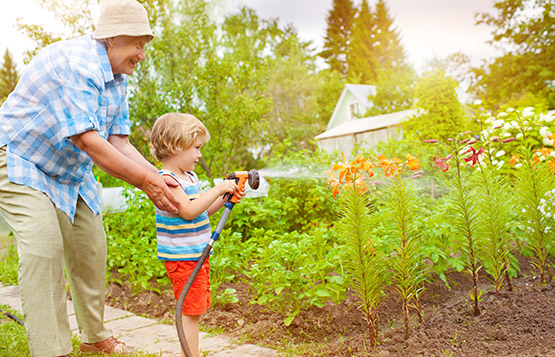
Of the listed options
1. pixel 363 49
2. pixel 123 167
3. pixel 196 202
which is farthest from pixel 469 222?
pixel 363 49

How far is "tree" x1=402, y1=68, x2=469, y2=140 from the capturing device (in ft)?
25.7

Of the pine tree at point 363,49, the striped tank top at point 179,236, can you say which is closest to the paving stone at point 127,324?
the striped tank top at point 179,236

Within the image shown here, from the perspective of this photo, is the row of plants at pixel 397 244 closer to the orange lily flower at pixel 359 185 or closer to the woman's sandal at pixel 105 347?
the orange lily flower at pixel 359 185

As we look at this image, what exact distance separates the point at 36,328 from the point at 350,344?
4.89 feet

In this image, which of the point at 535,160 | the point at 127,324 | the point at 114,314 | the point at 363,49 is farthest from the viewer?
the point at 363,49

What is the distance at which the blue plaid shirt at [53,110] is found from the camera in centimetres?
194

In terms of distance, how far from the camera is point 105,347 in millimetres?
2504

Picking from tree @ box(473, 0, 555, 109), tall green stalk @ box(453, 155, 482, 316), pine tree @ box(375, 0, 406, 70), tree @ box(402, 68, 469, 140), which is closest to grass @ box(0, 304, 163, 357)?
tall green stalk @ box(453, 155, 482, 316)

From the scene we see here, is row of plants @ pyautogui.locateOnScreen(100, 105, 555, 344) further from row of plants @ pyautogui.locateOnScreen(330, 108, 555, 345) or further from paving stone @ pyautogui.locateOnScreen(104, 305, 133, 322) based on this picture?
paving stone @ pyautogui.locateOnScreen(104, 305, 133, 322)

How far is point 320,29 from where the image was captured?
40.0 metres

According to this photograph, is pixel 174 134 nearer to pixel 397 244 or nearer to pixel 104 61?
pixel 104 61

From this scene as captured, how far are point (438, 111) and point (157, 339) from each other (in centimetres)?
688

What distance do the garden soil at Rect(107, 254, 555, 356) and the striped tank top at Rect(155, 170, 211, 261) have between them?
2.57ft

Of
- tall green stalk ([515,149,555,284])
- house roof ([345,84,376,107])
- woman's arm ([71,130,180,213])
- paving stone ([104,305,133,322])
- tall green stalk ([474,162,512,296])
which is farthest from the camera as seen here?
house roof ([345,84,376,107])
